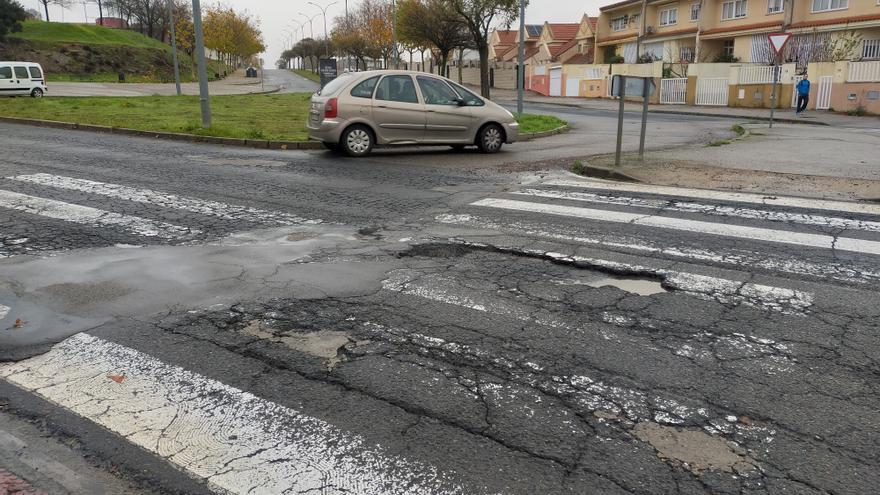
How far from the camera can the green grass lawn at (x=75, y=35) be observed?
216 ft

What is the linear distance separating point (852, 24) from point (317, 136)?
34156 millimetres

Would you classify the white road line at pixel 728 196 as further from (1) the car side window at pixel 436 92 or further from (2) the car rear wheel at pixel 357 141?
(2) the car rear wheel at pixel 357 141

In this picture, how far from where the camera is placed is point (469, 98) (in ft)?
43.2

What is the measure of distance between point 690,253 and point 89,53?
74.0 m

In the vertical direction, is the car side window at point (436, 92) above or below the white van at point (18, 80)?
below

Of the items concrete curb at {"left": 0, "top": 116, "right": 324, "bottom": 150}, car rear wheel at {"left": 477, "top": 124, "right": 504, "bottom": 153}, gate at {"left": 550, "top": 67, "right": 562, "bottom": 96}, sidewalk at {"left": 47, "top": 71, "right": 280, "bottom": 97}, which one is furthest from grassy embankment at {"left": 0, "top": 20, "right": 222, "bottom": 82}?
car rear wheel at {"left": 477, "top": 124, "right": 504, "bottom": 153}

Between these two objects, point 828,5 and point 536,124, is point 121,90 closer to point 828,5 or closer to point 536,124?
point 536,124

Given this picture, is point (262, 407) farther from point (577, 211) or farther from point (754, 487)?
point (577, 211)

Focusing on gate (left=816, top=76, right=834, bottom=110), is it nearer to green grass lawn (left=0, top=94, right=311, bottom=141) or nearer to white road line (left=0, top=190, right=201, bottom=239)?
green grass lawn (left=0, top=94, right=311, bottom=141)

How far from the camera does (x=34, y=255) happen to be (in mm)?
5770

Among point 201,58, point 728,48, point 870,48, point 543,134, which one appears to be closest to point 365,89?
point 201,58

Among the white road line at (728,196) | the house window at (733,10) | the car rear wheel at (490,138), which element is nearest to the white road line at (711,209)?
the white road line at (728,196)

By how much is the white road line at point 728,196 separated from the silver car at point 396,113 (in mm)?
3546

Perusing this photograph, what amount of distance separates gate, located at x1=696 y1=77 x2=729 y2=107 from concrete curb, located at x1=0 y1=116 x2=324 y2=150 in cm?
3168
